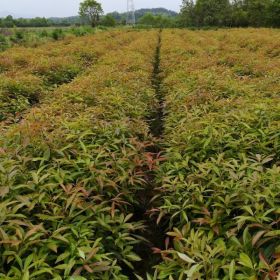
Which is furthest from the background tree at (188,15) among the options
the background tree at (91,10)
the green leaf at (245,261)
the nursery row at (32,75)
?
the green leaf at (245,261)

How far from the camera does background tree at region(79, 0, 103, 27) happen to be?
54.2 meters

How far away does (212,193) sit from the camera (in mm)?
2441

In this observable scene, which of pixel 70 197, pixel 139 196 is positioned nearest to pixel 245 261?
pixel 70 197

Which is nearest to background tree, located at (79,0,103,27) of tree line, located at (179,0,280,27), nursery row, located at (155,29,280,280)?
tree line, located at (179,0,280,27)

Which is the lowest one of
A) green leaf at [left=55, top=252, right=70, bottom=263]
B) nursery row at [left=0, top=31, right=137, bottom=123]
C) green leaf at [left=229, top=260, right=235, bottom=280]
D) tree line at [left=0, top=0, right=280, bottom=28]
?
green leaf at [left=229, top=260, right=235, bottom=280]

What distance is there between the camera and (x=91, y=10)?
54562 millimetres

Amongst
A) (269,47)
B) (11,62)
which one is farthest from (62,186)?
(269,47)

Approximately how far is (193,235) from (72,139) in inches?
54.2

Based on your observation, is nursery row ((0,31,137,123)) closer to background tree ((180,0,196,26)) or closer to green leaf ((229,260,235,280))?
green leaf ((229,260,235,280))

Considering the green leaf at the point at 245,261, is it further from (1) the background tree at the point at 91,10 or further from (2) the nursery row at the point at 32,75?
(1) the background tree at the point at 91,10

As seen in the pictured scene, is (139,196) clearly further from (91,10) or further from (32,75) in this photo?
(91,10)

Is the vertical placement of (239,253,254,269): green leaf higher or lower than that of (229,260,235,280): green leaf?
higher

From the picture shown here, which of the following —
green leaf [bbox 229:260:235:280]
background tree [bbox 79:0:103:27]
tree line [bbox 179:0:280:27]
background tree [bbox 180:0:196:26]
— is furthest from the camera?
background tree [bbox 79:0:103:27]

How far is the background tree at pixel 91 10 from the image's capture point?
178 feet
